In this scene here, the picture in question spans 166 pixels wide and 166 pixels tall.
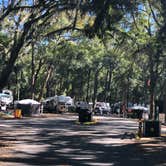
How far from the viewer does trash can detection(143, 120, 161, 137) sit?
82.7 ft

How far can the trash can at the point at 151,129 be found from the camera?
992 inches

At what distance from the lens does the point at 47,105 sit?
2458 inches

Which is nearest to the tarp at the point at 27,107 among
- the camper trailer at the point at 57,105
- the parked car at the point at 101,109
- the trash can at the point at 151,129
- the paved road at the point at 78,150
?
the camper trailer at the point at 57,105

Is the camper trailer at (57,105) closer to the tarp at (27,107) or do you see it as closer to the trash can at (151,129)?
the tarp at (27,107)

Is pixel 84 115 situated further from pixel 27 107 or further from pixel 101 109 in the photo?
pixel 101 109

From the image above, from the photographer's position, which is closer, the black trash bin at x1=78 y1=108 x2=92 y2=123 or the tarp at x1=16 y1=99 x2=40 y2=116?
the black trash bin at x1=78 y1=108 x2=92 y2=123

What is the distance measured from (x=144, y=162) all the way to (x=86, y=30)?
8.24 m

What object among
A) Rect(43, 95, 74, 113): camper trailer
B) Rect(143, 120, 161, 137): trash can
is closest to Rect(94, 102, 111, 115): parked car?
Rect(43, 95, 74, 113): camper trailer

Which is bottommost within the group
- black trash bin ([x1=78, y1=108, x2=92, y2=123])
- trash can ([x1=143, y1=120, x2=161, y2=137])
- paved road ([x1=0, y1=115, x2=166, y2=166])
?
paved road ([x1=0, y1=115, x2=166, y2=166])

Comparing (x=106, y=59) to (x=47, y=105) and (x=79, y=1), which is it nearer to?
(x=47, y=105)

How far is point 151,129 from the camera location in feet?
83.6

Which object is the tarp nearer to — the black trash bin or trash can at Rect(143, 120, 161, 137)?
the black trash bin

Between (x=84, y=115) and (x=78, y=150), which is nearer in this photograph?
(x=78, y=150)

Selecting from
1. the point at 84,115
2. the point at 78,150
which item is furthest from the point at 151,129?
the point at 84,115
